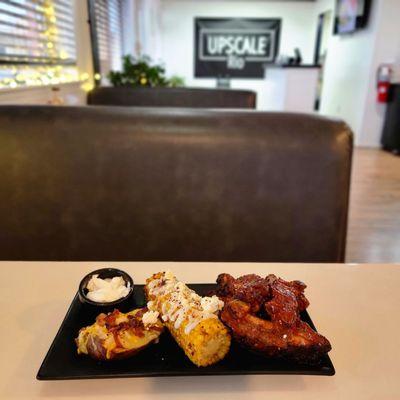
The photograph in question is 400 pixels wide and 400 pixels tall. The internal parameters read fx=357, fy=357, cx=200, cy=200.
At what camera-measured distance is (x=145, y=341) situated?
50cm

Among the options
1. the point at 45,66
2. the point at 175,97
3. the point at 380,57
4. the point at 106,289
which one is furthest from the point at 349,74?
the point at 106,289

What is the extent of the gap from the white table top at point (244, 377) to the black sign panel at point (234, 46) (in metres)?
8.35

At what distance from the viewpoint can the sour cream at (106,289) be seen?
0.59 m

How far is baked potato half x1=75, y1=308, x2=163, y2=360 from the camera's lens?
0.48 metres

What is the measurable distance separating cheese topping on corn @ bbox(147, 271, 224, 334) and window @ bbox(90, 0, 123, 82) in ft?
9.97

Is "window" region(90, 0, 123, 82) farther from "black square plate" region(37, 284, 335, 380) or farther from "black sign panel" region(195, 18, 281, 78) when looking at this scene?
"black sign panel" region(195, 18, 281, 78)

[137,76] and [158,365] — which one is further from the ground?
[137,76]

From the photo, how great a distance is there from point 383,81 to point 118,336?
569 centimetres

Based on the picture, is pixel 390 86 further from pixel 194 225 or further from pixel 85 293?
pixel 85 293

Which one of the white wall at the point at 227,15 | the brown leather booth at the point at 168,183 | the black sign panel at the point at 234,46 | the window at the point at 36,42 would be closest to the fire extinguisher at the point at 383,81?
the white wall at the point at 227,15

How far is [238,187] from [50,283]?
66 cm

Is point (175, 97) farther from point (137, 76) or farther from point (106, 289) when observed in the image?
point (106, 289)

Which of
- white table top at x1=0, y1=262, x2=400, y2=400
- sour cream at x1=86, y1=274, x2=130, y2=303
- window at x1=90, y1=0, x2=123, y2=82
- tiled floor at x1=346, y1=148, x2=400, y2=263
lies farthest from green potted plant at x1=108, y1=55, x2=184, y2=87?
sour cream at x1=86, y1=274, x2=130, y2=303

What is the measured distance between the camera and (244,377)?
506 mm
